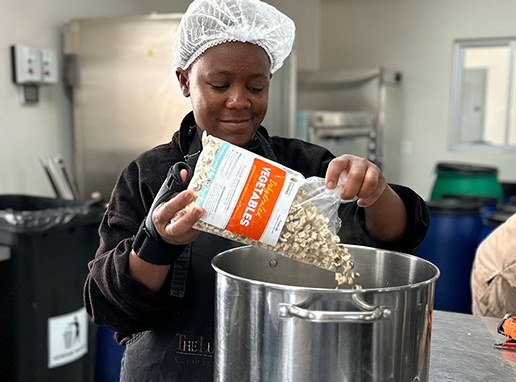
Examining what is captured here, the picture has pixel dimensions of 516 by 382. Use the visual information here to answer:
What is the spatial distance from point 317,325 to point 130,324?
36 centimetres

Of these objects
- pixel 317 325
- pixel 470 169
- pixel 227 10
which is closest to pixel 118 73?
pixel 227 10

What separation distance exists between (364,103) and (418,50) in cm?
98

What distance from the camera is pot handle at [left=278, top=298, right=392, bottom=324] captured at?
1.80 ft

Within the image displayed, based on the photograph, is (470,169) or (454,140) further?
(454,140)

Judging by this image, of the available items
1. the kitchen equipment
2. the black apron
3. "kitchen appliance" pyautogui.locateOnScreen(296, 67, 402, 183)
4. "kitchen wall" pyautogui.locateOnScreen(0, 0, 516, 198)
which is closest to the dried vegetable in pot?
the black apron

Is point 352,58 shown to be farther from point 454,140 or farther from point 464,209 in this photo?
point 464,209

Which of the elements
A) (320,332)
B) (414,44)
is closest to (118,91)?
(320,332)

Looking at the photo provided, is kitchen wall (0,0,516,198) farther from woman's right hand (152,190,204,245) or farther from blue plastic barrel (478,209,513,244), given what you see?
woman's right hand (152,190,204,245)

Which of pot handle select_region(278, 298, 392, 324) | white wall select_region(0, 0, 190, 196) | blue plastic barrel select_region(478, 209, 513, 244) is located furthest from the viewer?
blue plastic barrel select_region(478, 209, 513, 244)

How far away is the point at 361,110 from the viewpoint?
4.23 meters

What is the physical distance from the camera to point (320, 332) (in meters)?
0.57

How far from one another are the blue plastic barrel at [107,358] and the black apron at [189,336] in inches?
33.5

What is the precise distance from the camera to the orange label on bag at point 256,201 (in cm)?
65

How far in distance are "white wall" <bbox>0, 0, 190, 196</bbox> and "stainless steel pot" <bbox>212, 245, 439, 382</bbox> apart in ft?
5.97
